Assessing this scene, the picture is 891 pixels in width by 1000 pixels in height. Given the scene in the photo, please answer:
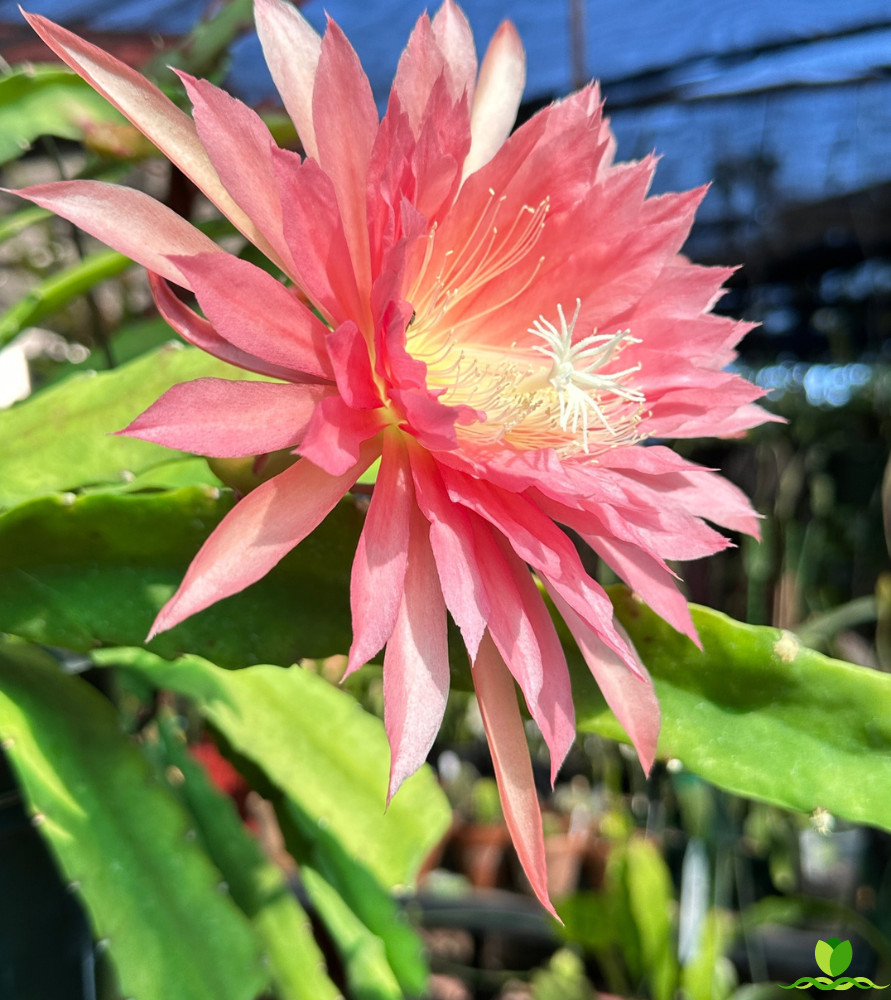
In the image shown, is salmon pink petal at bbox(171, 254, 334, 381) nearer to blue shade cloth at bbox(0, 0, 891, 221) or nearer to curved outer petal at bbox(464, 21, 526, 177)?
curved outer petal at bbox(464, 21, 526, 177)

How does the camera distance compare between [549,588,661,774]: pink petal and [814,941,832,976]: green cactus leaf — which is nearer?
[549,588,661,774]: pink petal

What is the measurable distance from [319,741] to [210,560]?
31 cm

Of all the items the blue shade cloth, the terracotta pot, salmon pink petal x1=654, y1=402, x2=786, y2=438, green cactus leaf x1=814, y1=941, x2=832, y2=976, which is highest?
the blue shade cloth

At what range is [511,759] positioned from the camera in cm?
36

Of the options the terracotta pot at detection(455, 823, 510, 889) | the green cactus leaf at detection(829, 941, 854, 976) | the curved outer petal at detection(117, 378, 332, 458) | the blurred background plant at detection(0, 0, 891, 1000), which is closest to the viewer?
the curved outer petal at detection(117, 378, 332, 458)

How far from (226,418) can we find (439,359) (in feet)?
0.65

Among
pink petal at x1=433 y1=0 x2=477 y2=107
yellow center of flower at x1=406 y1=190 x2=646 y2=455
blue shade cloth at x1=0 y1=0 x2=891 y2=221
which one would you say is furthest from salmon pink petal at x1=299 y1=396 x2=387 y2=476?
blue shade cloth at x1=0 y1=0 x2=891 y2=221

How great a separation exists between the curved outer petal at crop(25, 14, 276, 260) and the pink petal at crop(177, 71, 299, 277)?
0.07 ft

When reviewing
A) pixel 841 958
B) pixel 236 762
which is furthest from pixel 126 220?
pixel 841 958

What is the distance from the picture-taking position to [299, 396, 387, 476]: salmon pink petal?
301mm

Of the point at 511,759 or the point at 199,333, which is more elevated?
the point at 199,333

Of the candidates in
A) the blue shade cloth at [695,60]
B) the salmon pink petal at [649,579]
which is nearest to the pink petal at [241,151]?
the salmon pink petal at [649,579]

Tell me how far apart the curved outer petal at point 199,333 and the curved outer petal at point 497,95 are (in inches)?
8.7

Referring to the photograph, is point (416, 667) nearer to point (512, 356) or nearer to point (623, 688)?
point (623, 688)
